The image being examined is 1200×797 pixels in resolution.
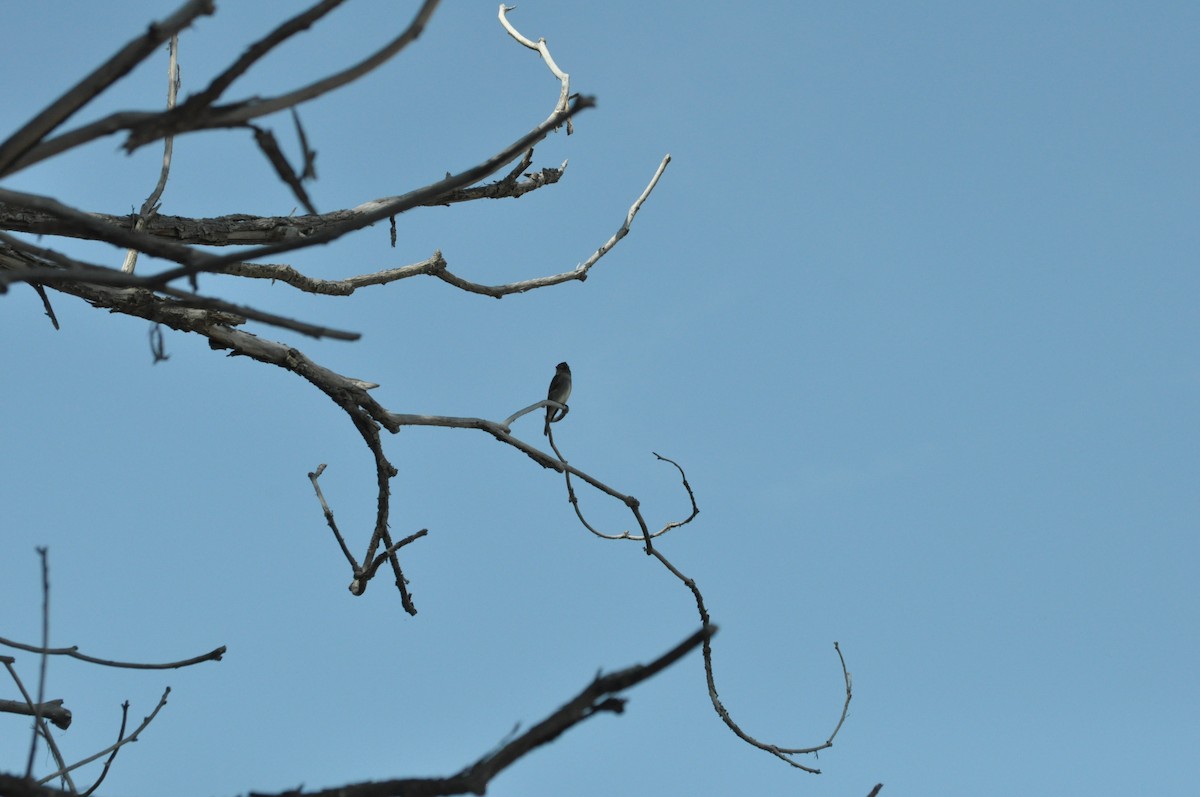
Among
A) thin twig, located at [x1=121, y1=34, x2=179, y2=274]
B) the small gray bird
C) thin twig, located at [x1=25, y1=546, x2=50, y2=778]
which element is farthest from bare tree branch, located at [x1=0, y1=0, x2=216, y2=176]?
the small gray bird

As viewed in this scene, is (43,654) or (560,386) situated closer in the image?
(43,654)

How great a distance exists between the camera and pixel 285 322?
6.74ft

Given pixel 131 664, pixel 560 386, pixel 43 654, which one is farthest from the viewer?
pixel 560 386

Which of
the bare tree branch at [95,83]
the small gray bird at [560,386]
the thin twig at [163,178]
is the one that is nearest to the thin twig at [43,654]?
the bare tree branch at [95,83]

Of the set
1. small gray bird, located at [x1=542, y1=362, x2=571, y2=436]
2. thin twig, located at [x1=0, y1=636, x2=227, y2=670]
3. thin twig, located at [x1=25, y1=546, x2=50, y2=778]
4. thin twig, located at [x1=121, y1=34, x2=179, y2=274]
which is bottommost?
thin twig, located at [x1=25, y1=546, x2=50, y2=778]

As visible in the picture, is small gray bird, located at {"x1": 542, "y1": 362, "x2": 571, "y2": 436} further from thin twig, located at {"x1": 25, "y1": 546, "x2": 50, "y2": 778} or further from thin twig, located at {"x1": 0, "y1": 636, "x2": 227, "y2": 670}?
thin twig, located at {"x1": 25, "y1": 546, "x2": 50, "y2": 778}

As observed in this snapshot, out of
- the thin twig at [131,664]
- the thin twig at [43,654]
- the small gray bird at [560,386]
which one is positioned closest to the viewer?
the thin twig at [43,654]

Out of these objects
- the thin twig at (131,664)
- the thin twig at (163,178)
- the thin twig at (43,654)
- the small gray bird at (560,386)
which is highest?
the small gray bird at (560,386)

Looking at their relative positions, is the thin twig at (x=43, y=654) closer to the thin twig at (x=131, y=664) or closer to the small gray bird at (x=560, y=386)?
the thin twig at (x=131, y=664)

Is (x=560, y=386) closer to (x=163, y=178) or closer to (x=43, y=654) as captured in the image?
(x=163, y=178)

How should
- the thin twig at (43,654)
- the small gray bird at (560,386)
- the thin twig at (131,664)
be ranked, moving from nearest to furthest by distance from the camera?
1. the thin twig at (43,654)
2. the thin twig at (131,664)
3. the small gray bird at (560,386)

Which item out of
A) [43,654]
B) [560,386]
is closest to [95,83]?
[43,654]

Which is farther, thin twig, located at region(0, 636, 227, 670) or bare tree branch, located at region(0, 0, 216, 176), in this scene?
thin twig, located at region(0, 636, 227, 670)

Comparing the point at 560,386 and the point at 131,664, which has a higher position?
the point at 560,386
